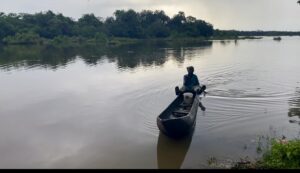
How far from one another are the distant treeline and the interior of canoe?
3278 inches

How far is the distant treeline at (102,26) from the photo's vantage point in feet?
310

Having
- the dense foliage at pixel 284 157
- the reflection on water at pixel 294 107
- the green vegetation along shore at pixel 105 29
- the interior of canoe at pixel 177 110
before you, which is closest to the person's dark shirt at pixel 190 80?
the interior of canoe at pixel 177 110

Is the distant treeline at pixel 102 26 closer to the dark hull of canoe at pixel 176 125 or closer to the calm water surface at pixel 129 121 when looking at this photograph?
the calm water surface at pixel 129 121

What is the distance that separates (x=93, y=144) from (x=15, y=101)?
33.0 ft

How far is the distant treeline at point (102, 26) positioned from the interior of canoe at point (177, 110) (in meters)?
83.3

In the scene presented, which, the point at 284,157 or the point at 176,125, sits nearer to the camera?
the point at 284,157

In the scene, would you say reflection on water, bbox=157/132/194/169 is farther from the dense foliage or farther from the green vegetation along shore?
the green vegetation along shore

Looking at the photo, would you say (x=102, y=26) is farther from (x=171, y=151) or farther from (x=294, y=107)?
(x=171, y=151)

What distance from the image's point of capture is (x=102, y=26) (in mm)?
110000

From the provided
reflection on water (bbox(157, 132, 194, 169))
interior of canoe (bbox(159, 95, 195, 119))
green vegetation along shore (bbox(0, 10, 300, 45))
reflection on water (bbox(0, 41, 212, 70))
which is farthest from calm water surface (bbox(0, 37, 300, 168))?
green vegetation along shore (bbox(0, 10, 300, 45))

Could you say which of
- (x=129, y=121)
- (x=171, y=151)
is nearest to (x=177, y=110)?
(x=129, y=121)

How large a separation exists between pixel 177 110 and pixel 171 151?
286 cm

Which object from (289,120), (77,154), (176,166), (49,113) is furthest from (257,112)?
(49,113)

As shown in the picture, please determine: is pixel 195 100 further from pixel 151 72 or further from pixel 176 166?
pixel 151 72
